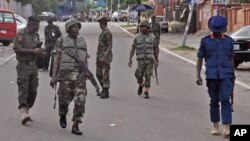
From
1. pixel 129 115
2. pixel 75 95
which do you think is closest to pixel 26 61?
pixel 75 95

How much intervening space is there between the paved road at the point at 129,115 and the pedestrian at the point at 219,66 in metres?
0.45

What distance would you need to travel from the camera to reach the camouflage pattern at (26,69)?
10391mm

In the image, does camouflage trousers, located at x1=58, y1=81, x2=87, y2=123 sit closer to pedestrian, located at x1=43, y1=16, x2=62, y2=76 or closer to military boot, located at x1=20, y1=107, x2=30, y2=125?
military boot, located at x1=20, y1=107, x2=30, y2=125

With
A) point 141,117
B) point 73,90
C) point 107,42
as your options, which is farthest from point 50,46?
point 73,90

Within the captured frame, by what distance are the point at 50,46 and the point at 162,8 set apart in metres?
52.8

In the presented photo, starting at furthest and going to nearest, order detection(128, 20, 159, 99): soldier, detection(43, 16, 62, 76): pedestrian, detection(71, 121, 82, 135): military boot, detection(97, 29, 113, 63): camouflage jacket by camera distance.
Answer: detection(43, 16, 62, 76): pedestrian < detection(128, 20, 159, 99): soldier < detection(97, 29, 113, 63): camouflage jacket < detection(71, 121, 82, 135): military boot

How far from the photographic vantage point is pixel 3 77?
18.0 meters

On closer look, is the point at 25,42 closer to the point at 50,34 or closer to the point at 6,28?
the point at 50,34

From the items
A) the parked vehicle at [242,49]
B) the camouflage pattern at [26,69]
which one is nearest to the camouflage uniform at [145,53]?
the camouflage pattern at [26,69]

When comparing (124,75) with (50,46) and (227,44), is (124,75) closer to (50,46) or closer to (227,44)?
(50,46)

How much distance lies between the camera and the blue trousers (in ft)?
30.6

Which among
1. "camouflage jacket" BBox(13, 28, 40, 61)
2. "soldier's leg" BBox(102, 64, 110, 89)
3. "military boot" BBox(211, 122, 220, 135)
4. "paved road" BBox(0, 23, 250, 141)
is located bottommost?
"paved road" BBox(0, 23, 250, 141)

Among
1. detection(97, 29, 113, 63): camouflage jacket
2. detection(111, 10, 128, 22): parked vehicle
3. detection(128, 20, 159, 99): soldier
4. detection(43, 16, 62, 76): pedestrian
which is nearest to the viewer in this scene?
detection(97, 29, 113, 63): camouflage jacket

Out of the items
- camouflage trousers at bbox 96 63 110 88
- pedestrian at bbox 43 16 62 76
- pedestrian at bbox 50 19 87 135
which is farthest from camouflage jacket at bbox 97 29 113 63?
pedestrian at bbox 43 16 62 76
